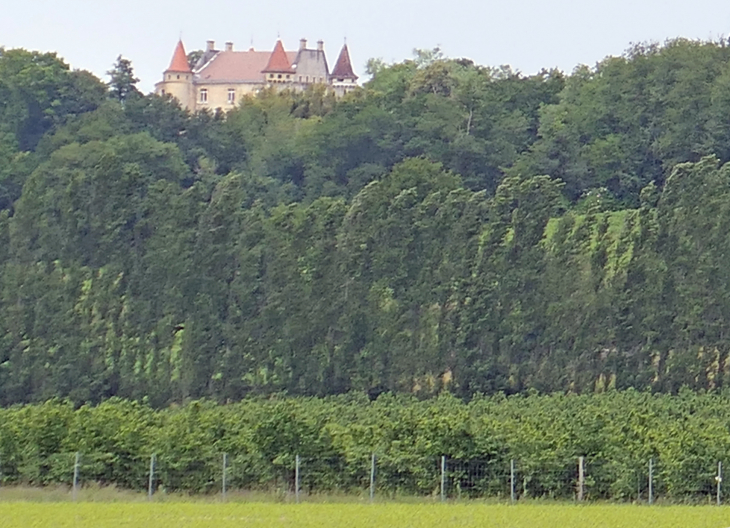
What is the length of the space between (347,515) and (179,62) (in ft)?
362

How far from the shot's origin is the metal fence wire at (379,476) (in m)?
26.0

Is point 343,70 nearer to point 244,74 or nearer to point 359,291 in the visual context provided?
point 244,74

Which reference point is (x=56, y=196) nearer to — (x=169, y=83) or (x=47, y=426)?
(x=47, y=426)

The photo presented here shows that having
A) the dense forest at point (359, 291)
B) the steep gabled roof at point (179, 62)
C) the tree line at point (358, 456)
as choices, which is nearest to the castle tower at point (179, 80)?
the steep gabled roof at point (179, 62)

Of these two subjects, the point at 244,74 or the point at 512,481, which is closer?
the point at 512,481

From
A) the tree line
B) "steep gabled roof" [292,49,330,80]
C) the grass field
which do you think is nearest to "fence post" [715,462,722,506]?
the tree line

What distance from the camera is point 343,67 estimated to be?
13200cm

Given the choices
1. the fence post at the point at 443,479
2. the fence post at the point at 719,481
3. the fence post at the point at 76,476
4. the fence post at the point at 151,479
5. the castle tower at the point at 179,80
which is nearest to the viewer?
the fence post at the point at 151,479

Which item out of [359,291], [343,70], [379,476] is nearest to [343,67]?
[343,70]

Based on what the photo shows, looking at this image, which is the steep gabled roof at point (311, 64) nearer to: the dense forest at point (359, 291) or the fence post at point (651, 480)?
the dense forest at point (359, 291)

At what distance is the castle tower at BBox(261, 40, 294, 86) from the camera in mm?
128000

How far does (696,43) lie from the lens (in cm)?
7688

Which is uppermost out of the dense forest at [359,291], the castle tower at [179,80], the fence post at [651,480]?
the castle tower at [179,80]

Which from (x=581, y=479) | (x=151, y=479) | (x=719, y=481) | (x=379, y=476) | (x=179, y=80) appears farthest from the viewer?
(x=179, y=80)
